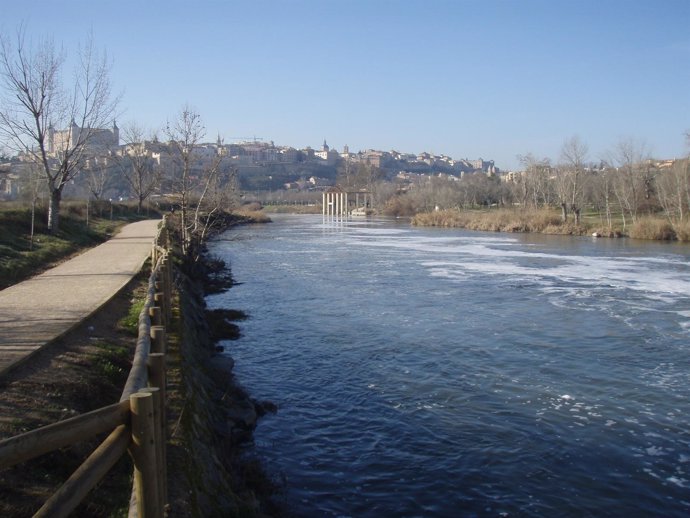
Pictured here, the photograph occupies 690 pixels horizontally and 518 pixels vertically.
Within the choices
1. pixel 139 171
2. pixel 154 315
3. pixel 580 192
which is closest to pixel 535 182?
pixel 580 192

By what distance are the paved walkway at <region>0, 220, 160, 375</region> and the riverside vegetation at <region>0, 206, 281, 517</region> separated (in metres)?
0.27

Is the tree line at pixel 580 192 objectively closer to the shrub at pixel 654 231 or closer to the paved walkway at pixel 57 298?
the shrub at pixel 654 231

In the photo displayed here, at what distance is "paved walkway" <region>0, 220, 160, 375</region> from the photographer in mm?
8625

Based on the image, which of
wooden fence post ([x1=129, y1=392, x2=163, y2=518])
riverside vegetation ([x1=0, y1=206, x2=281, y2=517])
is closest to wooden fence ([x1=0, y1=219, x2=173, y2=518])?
wooden fence post ([x1=129, y1=392, x2=163, y2=518])

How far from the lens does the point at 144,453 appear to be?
3479mm

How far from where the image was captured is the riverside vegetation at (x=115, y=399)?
502 centimetres

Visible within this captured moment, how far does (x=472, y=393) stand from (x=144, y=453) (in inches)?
351

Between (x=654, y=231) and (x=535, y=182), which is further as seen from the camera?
(x=535, y=182)

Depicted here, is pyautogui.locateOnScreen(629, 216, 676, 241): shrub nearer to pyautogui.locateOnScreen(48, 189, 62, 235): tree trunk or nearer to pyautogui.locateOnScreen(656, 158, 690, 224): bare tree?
pyautogui.locateOnScreen(656, 158, 690, 224): bare tree

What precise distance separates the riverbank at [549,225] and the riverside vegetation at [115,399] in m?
43.7

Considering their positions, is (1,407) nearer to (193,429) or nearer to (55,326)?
(193,429)

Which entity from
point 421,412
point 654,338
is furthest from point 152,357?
point 654,338

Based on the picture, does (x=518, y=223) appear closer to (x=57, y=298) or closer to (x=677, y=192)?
(x=677, y=192)

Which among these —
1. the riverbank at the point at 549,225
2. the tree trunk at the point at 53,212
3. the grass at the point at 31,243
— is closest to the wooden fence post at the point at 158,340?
the grass at the point at 31,243
